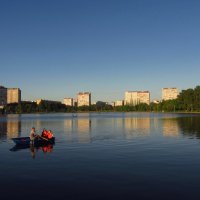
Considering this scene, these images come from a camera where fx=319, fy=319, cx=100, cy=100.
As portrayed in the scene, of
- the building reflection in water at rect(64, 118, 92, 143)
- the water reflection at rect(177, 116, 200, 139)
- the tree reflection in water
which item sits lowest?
the tree reflection in water

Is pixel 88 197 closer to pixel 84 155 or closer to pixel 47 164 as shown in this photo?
pixel 47 164

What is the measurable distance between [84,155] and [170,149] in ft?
32.7

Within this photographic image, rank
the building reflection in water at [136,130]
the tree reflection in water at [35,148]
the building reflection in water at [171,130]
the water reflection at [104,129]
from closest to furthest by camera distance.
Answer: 1. the tree reflection in water at [35,148]
2. the water reflection at [104,129]
3. the building reflection in water at [171,130]
4. the building reflection in water at [136,130]

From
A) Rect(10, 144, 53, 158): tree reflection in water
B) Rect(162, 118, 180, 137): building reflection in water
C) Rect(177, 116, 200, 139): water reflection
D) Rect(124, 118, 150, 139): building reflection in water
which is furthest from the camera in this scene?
Rect(124, 118, 150, 139): building reflection in water

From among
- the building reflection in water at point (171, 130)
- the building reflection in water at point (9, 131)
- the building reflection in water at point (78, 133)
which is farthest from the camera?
the building reflection in water at point (9, 131)

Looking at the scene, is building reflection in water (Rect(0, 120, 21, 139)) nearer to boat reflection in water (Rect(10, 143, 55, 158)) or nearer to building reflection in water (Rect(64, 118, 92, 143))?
building reflection in water (Rect(64, 118, 92, 143))

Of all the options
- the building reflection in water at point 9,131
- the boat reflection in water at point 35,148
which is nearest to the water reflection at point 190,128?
the boat reflection in water at point 35,148

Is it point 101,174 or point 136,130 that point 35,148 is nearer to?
point 101,174

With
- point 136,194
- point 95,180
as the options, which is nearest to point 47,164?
point 95,180

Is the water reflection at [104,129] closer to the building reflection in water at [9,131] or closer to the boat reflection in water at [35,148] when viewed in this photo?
the building reflection in water at [9,131]

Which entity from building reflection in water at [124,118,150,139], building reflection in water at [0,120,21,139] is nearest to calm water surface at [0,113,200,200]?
building reflection in water at [124,118,150,139]

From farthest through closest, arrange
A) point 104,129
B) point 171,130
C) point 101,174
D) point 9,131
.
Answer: point 104,129, point 9,131, point 171,130, point 101,174

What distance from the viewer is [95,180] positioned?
21.2 m

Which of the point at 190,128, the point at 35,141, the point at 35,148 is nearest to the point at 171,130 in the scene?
the point at 190,128
